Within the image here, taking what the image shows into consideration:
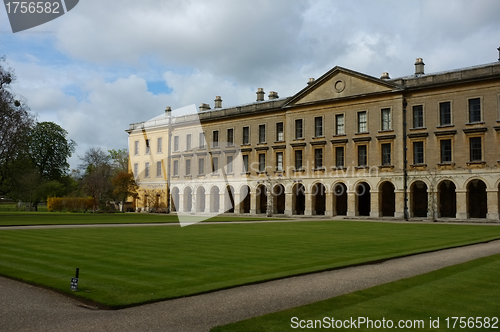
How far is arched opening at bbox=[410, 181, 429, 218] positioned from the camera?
45.1 metres

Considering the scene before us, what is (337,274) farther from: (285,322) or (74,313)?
(74,313)

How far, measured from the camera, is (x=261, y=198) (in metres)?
56.0

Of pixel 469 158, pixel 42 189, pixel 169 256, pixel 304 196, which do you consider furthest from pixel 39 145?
pixel 169 256

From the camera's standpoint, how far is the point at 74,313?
758cm

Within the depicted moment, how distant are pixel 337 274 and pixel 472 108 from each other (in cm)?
3558

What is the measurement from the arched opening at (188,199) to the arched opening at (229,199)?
6.50 m

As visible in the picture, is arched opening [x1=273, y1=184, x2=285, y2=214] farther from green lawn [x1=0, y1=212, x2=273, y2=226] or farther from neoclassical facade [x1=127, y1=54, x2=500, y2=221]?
green lawn [x1=0, y1=212, x2=273, y2=226]

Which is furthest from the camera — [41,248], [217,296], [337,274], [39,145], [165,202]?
[39,145]

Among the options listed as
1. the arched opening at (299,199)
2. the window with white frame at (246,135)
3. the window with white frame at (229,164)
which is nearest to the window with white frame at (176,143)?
the window with white frame at (229,164)

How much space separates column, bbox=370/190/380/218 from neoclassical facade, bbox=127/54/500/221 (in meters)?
0.10

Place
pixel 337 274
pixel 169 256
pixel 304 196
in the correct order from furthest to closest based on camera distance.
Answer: pixel 304 196 → pixel 169 256 → pixel 337 274

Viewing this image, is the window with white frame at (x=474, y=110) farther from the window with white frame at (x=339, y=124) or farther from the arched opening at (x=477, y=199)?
the window with white frame at (x=339, y=124)

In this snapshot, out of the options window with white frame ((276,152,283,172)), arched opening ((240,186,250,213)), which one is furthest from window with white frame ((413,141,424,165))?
arched opening ((240,186,250,213))

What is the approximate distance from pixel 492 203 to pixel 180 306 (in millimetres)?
38078
